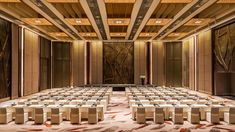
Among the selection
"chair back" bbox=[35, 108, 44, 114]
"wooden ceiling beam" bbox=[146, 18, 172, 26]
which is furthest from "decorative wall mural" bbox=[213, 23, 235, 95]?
"chair back" bbox=[35, 108, 44, 114]

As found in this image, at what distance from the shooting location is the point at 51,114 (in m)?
10.4

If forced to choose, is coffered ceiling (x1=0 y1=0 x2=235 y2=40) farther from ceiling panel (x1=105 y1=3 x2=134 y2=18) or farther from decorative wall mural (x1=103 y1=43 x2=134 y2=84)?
decorative wall mural (x1=103 y1=43 x2=134 y2=84)

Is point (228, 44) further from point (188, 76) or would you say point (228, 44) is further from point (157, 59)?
point (157, 59)

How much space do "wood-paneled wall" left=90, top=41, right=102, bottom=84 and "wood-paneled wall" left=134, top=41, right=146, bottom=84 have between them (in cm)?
353

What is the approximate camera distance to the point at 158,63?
30.2 metres

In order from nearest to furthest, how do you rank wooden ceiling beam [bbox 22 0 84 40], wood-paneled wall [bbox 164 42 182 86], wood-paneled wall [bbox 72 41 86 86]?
wooden ceiling beam [bbox 22 0 84 40] < wood-paneled wall [bbox 164 42 182 86] < wood-paneled wall [bbox 72 41 86 86]

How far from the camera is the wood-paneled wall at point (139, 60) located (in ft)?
99.3

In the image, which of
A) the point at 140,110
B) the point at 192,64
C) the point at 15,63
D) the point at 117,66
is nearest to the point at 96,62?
the point at 117,66

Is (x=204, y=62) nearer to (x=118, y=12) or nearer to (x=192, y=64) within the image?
(x=192, y=64)

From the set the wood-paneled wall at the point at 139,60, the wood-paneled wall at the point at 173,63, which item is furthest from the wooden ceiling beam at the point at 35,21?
the wood-paneled wall at the point at 173,63

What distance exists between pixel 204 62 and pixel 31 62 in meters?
13.1

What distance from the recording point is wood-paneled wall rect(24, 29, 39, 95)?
68.3ft

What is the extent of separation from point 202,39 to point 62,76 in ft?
47.6

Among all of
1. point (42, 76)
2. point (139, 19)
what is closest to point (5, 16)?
point (139, 19)
